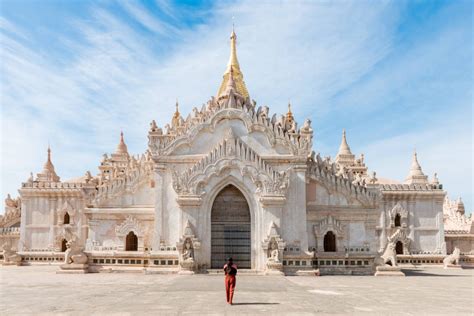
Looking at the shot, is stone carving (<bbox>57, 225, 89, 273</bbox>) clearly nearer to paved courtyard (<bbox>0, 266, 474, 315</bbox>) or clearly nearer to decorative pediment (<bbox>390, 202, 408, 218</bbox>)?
paved courtyard (<bbox>0, 266, 474, 315</bbox>)

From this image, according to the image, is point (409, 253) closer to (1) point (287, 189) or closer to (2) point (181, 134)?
(1) point (287, 189)

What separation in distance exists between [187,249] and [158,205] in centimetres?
350

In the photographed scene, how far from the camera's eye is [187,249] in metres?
29.8

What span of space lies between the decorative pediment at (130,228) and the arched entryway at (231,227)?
16.5 feet

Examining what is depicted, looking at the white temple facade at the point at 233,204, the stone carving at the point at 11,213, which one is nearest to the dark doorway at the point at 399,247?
the white temple facade at the point at 233,204

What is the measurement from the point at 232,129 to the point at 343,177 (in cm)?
799

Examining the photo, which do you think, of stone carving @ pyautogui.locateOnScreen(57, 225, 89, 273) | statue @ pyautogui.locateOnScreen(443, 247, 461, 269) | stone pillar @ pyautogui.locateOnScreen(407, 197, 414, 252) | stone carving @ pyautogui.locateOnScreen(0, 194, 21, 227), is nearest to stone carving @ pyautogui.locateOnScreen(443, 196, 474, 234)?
stone pillar @ pyautogui.locateOnScreen(407, 197, 414, 252)

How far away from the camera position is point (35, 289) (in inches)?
804

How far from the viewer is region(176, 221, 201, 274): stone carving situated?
29.5 meters

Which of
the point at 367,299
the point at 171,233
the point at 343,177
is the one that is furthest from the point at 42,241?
the point at 367,299

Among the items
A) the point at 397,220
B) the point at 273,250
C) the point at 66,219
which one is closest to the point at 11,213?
the point at 66,219

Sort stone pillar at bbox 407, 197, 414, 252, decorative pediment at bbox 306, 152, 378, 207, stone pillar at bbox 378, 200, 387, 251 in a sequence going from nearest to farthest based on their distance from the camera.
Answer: decorative pediment at bbox 306, 152, 378, 207 → stone pillar at bbox 407, 197, 414, 252 → stone pillar at bbox 378, 200, 387, 251

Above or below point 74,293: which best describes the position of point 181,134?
above

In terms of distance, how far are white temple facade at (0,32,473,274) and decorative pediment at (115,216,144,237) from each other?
64 mm
